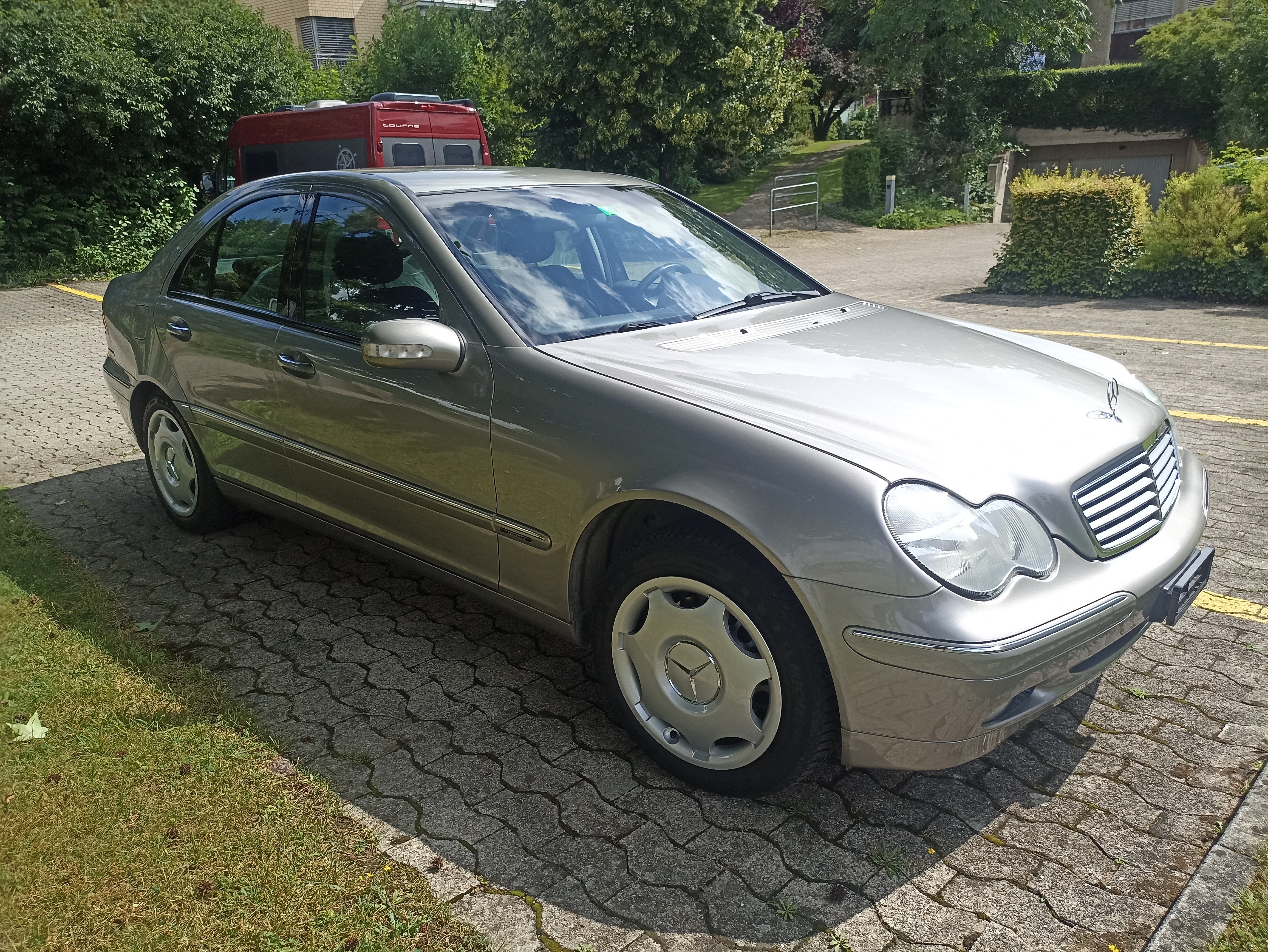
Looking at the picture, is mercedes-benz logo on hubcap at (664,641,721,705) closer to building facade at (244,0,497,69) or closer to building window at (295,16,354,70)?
building facade at (244,0,497,69)

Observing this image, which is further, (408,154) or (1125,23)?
(1125,23)

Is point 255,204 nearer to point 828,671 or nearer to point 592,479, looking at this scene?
point 592,479

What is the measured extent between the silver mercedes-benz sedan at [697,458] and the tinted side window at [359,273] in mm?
13

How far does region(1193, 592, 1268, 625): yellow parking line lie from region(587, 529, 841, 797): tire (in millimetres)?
2147

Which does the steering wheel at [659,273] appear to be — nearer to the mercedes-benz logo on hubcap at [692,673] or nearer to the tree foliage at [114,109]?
the mercedes-benz logo on hubcap at [692,673]

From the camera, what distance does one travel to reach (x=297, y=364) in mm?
3871

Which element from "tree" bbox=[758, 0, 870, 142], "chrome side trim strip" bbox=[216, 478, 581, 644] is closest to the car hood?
"chrome side trim strip" bbox=[216, 478, 581, 644]

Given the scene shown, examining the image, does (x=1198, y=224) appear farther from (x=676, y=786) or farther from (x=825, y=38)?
(x=825, y=38)

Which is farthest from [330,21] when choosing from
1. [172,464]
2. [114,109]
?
[172,464]

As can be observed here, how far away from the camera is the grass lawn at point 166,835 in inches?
98.1

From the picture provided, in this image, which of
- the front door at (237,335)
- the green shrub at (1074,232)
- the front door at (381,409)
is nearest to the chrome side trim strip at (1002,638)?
the front door at (381,409)

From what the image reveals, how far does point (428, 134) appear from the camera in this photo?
1404 cm

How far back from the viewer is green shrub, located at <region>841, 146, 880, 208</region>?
24406mm

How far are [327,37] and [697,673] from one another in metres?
32.1
